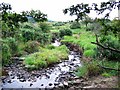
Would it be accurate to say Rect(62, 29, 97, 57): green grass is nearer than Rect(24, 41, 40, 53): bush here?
Yes

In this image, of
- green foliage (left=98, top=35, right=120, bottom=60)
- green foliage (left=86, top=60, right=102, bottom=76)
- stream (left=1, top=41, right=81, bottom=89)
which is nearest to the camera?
stream (left=1, top=41, right=81, bottom=89)

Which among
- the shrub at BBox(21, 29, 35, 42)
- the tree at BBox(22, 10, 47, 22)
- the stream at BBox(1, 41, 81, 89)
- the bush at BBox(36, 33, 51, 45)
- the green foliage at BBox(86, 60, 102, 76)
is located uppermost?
the tree at BBox(22, 10, 47, 22)

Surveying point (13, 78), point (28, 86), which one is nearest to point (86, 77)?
point (28, 86)

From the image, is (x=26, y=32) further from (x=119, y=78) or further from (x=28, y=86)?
(x=119, y=78)

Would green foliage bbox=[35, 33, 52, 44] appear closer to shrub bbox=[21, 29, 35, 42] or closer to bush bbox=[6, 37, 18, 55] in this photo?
shrub bbox=[21, 29, 35, 42]

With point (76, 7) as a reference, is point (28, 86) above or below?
below

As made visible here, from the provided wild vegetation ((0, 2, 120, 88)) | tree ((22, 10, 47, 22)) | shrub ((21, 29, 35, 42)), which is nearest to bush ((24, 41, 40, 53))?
wild vegetation ((0, 2, 120, 88))

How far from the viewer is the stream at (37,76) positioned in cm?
1396

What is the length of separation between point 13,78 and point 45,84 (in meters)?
2.24

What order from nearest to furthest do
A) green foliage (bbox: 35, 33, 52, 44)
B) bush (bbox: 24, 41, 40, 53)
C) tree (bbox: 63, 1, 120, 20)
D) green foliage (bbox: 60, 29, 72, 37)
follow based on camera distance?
tree (bbox: 63, 1, 120, 20)
bush (bbox: 24, 41, 40, 53)
green foliage (bbox: 35, 33, 52, 44)
green foliage (bbox: 60, 29, 72, 37)

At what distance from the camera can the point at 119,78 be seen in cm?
1216

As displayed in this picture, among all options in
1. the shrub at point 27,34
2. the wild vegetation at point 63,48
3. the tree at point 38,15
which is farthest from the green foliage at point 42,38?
the tree at point 38,15

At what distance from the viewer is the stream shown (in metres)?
14.0

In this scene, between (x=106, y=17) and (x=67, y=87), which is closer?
(x=106, y=17)
